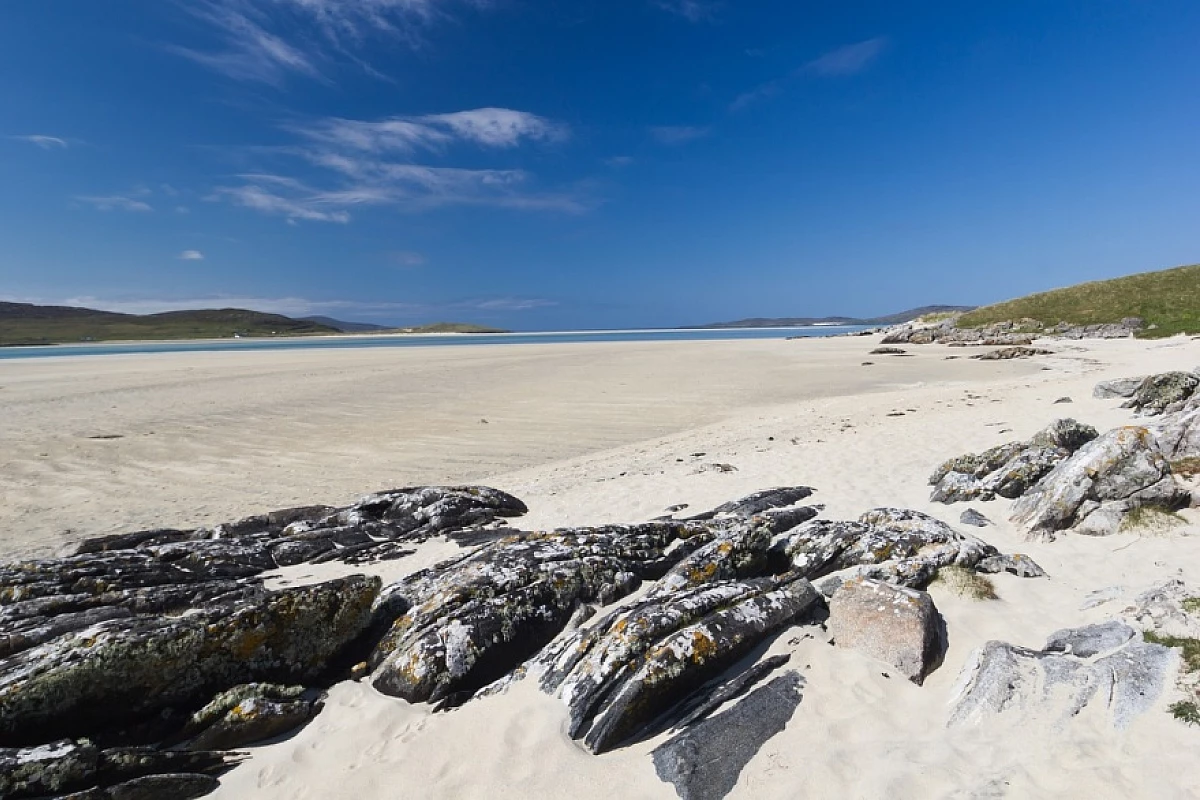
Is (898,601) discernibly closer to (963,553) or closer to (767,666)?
(767,666)

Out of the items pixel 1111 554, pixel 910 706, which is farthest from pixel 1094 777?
pixel 1111 554

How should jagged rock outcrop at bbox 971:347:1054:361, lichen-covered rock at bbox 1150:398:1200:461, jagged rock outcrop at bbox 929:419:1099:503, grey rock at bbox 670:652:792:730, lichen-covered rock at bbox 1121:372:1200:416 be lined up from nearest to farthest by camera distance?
grey rock at bbox 670:652:792:730 < lichen-covered rock at bbox 1150:398:1200:461 < jagged rock outcrop at bbox 929:419:1099:503 < lichen-covered rock at bbox 1121:372:1200:416 < jagged rock outcrop at bbox 971:347:1054:361

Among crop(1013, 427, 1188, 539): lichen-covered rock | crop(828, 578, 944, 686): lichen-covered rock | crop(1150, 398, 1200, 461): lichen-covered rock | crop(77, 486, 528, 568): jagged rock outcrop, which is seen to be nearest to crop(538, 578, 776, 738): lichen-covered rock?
crop(828, 578, 944, 686): lichen-covered rock

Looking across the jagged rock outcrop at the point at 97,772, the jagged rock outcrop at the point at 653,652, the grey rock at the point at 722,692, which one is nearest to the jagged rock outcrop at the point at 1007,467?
the jagged rock outcrop at the point at 653,652

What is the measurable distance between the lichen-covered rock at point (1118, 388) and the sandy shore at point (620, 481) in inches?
50.4

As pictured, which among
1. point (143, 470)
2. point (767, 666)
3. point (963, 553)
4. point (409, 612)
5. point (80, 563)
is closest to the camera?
point (767, 666)

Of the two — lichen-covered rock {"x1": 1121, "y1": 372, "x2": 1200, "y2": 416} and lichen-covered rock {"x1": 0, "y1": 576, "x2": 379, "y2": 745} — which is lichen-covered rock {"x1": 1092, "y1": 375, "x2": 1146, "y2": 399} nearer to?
lichen-covered rock {"x1": 1121, "y1": 372, "x2": 1200, "y2": 416}

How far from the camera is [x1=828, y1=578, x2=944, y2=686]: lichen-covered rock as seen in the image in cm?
484

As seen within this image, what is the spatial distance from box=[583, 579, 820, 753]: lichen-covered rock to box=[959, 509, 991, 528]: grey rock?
14.4 ft

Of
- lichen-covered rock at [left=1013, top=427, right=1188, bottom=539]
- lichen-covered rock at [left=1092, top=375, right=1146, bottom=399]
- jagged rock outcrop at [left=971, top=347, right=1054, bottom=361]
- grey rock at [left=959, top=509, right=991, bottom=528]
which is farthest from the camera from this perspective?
jagged rock outcrop at [left=971, top=347, right=1054, bottom=361]

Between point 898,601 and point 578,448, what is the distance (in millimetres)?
12798

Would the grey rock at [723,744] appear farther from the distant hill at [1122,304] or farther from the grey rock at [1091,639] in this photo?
the distant hill at [1122,304]

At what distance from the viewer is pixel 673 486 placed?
12305 millimetres

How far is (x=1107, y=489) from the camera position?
7602 millimetres
